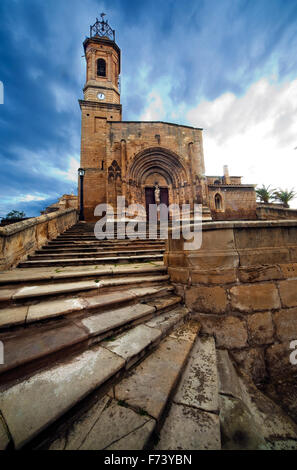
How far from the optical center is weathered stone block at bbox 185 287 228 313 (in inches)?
94.2

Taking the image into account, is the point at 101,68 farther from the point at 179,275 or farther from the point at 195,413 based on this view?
the point at 195,413

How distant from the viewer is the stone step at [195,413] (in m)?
1.02

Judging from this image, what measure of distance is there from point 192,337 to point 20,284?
252 centimetres

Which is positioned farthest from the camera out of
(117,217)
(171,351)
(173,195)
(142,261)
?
(173,195)

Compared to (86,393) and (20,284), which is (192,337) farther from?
(20,284)

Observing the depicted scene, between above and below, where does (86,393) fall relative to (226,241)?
below

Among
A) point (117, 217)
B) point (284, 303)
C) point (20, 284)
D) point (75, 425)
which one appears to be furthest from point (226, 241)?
point (117, 217)

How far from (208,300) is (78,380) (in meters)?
1.83

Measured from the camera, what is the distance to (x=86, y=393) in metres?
1.07

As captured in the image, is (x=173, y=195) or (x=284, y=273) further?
(x=173, y=195)

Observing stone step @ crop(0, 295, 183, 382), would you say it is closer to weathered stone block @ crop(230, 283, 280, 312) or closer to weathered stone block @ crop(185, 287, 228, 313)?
weathered stone block @ crop(185, 287, 228, 313)

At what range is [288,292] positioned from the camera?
2521 millimetres
